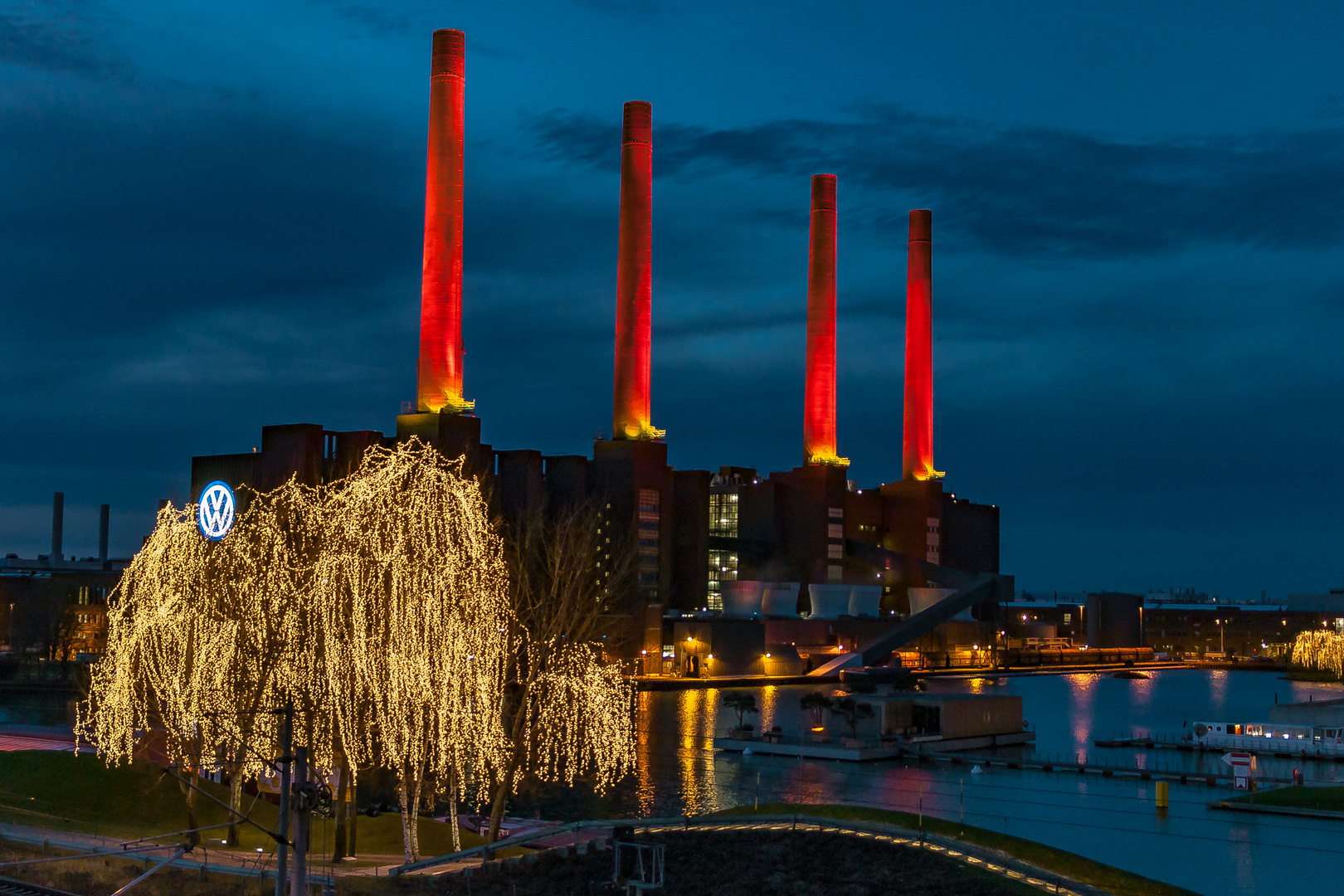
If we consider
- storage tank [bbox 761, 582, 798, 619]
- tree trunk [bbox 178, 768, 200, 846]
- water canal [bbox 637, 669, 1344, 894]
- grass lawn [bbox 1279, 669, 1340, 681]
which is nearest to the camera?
tree trunk [bbox 178, 768, 200, 846]

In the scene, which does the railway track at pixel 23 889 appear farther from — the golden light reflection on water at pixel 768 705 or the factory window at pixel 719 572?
the factory window at pixel 719 572

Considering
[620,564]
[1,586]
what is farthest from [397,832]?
[1,586]

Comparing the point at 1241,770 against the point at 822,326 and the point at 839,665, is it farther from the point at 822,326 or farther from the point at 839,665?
the point at 822,326

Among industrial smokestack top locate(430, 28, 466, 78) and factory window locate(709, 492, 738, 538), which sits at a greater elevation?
industrial smokestack top locate(430, 28, 466, 78)

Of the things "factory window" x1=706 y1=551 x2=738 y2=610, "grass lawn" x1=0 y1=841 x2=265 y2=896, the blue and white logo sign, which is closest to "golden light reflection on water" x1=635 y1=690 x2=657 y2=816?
→ the blue and white logo sign

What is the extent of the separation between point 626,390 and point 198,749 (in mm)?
92739

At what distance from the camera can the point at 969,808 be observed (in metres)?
51.2

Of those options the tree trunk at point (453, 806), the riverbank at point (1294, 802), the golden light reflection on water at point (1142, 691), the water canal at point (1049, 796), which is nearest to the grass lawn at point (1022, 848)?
the water canal at point (1049, 796)

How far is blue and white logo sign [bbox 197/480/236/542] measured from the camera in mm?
39091

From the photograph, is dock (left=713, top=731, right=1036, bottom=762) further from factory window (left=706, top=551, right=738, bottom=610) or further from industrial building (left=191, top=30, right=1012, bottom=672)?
factory window (left=706, top=551, right=738, bottom=610)

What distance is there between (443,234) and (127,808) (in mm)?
79095

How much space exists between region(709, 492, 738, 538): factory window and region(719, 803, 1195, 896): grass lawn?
4474 inches

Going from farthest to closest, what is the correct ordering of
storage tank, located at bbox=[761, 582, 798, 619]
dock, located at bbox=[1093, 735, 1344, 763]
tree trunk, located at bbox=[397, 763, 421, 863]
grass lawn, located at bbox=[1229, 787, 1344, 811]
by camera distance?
1. storage tank, located at bbox=[761, 582, 798, 619]
2. dock, located at bbox=[1093, 735, 1344, 763]
3. grass lawn, located at bbox=[1229, 787, 1344, 811]
4. tree trunk, located at bbox=[397, 763, 421, 863]

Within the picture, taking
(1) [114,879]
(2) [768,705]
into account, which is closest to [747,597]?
(2) [768,705]
